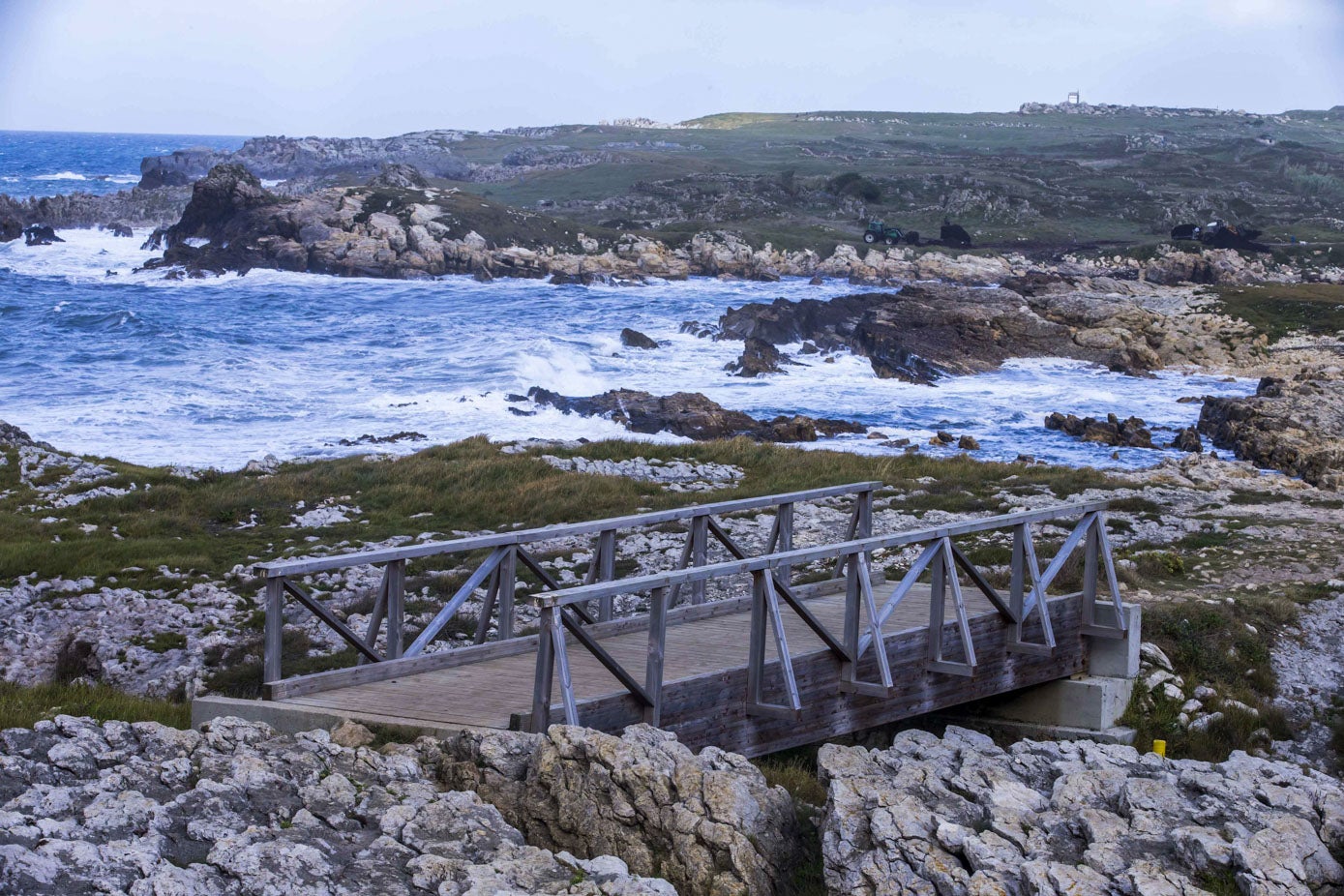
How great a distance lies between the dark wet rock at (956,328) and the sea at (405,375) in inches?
45.5

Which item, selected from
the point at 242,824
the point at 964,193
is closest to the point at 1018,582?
the point at 242,824

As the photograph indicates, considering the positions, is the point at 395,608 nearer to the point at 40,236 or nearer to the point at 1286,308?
the point at 1286,308

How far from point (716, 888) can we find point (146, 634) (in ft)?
34.7

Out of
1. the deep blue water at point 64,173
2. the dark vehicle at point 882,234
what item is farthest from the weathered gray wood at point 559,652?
the deep blue water at point 64,173

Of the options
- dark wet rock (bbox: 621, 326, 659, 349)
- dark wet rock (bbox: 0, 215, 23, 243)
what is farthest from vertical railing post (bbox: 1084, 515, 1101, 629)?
dark wet rock (bbox: 0, 215, 23, 243)

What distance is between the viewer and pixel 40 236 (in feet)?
285

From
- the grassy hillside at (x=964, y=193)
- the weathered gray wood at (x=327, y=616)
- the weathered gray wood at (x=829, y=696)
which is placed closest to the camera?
the weathered gray wood at (x=829, y=696)

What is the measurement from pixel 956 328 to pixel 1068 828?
160ft

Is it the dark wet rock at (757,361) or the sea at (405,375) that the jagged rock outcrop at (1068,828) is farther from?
the dark wet rock at (757,361)

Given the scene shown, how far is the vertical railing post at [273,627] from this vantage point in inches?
394

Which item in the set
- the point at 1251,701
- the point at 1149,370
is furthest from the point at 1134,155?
the point at 1251,701

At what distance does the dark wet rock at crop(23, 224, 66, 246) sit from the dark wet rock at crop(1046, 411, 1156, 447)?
71.9 metres

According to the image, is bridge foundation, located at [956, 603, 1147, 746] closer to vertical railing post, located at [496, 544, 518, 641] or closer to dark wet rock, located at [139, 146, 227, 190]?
vertical railing post, located at [496, 544, 518, 641]

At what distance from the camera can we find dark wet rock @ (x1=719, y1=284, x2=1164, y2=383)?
52.3 m
